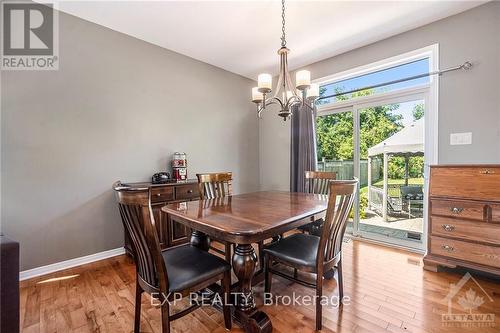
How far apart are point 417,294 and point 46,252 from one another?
350 centimetres

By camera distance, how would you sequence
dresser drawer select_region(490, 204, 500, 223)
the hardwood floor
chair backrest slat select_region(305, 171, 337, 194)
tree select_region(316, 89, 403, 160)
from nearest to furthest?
the hardwood floor, dresser drawer select_region(490, 204, 500, 223), chair backrest slat select_region(305, 171, 337, 194), tree select_region(316, 89, 403, 160)

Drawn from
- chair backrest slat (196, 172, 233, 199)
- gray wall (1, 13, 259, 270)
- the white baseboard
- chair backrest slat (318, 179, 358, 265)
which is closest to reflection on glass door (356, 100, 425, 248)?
chair backrest slat (318, 179, 358, 265)

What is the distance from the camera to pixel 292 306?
1.71 m

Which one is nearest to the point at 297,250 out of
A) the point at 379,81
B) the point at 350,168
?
the point at 350,168

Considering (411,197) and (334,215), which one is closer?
(334,215)

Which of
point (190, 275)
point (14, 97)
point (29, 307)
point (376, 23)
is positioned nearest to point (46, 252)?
point (29, 307)

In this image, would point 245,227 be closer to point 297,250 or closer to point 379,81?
point 297,250

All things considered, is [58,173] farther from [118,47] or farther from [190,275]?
[190,275]

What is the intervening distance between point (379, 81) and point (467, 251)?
2.20m

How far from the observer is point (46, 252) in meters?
2.23

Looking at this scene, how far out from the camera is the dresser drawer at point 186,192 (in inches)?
106

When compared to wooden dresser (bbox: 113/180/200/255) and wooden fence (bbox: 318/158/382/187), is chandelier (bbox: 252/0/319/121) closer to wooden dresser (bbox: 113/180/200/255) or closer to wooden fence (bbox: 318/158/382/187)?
wooden dresser (bbox: 113/180/200/255)

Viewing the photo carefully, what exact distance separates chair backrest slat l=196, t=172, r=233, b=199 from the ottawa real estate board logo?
6.39 feet

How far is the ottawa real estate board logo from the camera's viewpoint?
2092 millimetres
